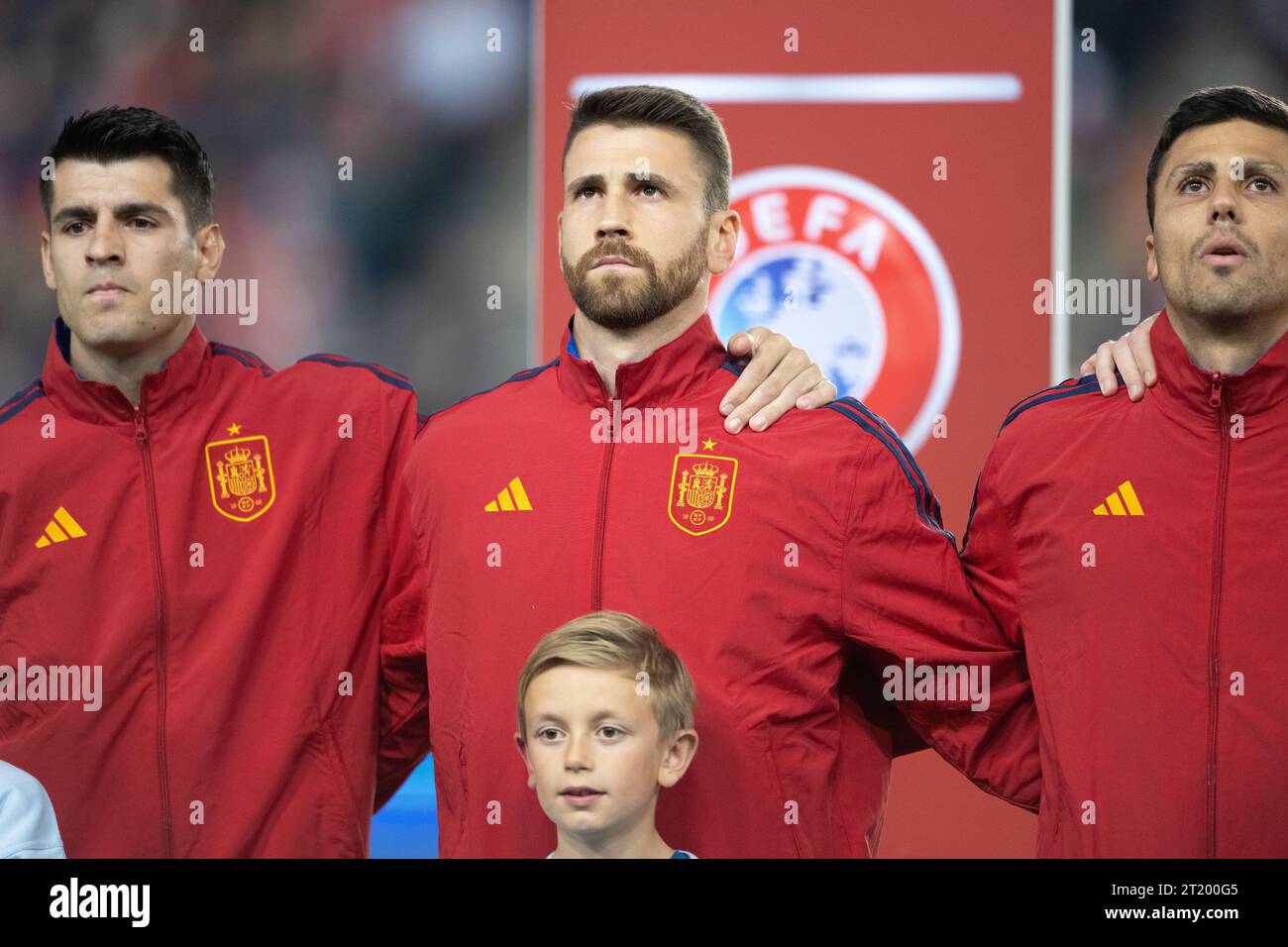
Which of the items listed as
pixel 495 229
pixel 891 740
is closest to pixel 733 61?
pixel 495 229

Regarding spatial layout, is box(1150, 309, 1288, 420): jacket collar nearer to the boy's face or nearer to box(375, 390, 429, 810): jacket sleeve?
the boy's face

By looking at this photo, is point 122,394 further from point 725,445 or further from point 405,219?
point 405,219

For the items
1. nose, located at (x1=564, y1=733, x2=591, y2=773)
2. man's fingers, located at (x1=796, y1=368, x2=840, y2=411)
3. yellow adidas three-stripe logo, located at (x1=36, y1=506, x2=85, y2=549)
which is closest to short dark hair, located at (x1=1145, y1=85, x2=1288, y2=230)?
man's fingers, located at (x1=796, y1=368, x2=840, y2=411)

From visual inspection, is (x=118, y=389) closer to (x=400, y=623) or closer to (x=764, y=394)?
(x=400, y=623)

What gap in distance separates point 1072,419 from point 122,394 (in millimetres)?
1435

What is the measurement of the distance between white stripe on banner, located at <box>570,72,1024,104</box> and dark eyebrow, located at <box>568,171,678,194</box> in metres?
1.25

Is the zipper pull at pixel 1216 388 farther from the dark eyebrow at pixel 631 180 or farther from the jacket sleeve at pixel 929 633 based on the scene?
the dark eyebrow at pixel 631 180

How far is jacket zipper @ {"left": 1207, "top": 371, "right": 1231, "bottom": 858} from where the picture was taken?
6.50 ft

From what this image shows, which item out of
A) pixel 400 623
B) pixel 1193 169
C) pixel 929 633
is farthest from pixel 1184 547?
pixel 400 623

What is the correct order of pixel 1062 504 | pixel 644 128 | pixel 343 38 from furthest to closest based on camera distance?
pixel 343 38 → pixel 644 128 → pixel 1062 504

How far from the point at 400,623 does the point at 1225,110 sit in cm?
142

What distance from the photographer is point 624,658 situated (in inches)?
77.4
